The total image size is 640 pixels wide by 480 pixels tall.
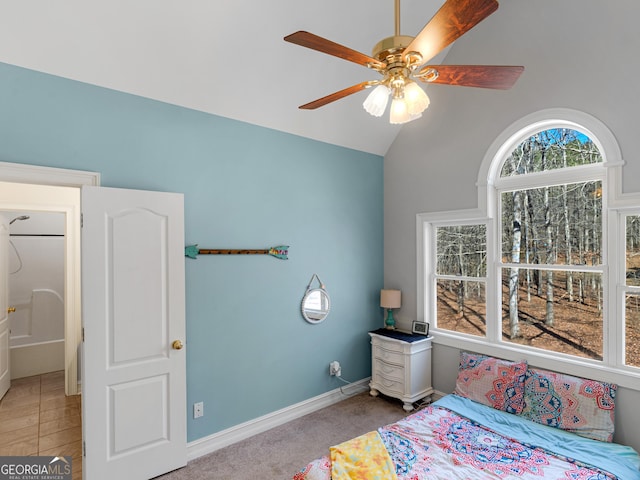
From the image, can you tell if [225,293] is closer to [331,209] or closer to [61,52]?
[331,209]

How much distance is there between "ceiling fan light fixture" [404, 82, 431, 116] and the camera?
1604 mm

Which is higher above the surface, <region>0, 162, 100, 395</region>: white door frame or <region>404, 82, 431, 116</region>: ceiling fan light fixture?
<region>404, 82, 431, 116</region>: ceiling fan light fixture

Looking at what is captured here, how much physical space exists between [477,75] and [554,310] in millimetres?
2246

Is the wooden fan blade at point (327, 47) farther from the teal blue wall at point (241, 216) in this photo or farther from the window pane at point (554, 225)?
the window pane at point (554, 225)

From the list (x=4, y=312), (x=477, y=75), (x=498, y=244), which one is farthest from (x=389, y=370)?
(x=4, y=312)

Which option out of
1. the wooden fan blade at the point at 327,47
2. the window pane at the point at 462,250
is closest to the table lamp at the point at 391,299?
the window pane at the point at 462,250

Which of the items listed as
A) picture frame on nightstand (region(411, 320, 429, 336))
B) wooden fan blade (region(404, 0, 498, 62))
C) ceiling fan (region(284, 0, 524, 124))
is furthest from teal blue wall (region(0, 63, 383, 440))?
wooden fan blade (region(404, 0, 498, 62))

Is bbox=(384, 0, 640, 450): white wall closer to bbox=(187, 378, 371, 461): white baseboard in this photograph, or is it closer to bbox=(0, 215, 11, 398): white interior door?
bbox=(187, 378, 371, 461): white baseboard

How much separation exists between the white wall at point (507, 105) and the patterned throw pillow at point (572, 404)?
17cm

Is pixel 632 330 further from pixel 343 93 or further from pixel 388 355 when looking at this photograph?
pixel 343 93

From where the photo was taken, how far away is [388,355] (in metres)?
3.57

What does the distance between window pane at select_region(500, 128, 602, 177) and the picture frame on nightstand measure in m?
1.65

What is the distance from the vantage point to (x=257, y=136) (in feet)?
10.1

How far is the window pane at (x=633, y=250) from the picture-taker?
A: 2.44 meters
